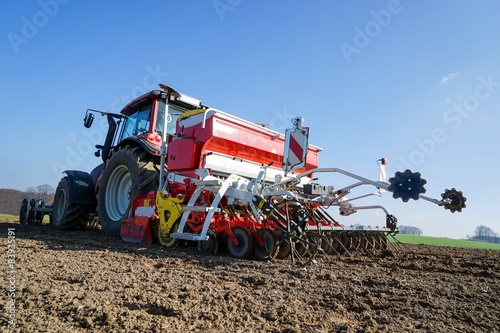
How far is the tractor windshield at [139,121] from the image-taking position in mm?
6242

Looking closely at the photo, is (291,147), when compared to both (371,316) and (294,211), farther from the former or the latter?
(371,316)

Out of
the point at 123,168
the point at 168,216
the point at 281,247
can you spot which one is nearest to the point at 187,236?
the point at 168,216

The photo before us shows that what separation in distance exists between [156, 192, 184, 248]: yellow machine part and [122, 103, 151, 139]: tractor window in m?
1.80

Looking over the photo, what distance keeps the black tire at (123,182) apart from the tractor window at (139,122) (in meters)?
0.58

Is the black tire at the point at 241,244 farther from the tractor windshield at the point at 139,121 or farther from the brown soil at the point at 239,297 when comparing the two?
the tractor windshield at the point at 139,121

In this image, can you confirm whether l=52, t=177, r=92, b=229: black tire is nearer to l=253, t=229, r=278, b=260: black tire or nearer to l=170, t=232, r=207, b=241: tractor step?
l=170, t=232, r=207, b=241: tractor step

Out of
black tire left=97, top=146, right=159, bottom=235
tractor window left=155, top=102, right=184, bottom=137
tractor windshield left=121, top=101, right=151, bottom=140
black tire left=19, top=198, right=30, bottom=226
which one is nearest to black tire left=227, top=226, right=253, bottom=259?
black tire left=97, top=146, right=159, bottom=235

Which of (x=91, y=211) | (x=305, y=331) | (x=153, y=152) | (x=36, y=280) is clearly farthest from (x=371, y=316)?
(x=91, y=211)

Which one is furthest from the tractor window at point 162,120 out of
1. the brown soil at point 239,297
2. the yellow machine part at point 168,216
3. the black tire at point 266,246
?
the black tire at point 266,246

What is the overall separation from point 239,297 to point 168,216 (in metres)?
2.82

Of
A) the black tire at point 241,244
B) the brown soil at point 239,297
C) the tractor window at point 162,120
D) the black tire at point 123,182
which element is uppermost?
the tractor window at point 162,120

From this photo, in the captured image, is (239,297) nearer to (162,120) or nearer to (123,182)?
(162,120)

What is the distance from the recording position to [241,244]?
3961mm

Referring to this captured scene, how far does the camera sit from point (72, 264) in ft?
10.7
